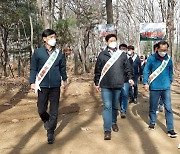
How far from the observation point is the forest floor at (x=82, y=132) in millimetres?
4922

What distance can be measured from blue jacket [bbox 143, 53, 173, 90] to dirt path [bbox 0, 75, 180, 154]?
0.89 metres

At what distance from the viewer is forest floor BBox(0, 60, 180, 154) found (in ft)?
16.1

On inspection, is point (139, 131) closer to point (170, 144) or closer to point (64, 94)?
point (170, 144)

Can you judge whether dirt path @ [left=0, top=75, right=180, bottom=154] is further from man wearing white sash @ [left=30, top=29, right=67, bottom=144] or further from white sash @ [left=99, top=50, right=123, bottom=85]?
white sash @ [left=99, top=50, right=123, bottom=85]

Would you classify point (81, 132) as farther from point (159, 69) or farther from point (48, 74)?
point (159, 69)

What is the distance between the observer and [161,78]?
5.59 metres

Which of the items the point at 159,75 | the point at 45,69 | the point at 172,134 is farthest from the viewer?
the point at 159,75

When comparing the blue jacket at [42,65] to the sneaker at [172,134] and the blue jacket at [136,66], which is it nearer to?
the sneaker at [172,134]

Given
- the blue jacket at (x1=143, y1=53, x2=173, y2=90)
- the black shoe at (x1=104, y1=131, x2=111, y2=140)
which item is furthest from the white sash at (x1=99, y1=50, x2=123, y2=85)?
the black shoe at (x1=104, y1=131, x2=111, y2=140)

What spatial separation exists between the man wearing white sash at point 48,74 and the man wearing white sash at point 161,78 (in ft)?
5.56

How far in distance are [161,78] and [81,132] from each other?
1821 millimetres

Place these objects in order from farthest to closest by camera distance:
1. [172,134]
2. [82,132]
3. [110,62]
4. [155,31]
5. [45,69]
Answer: [155,31] < [82,132] < [172,134] < [110,62] < [45,69]

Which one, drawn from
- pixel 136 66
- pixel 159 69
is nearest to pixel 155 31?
pixel 136 66

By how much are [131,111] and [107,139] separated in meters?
2.72
